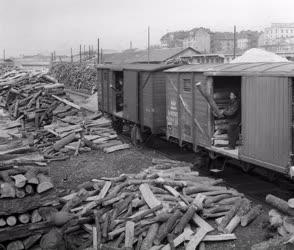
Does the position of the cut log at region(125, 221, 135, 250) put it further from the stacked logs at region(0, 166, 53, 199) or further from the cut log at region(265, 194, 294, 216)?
the cut log at region(265, 194, 294, 216)

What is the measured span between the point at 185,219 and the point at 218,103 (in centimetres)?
555

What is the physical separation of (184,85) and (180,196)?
222 inches

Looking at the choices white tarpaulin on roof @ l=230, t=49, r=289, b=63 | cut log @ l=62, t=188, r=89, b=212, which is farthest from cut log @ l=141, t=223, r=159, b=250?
white tarpaulin on roof @ l=230, t=49, r=289, b=63

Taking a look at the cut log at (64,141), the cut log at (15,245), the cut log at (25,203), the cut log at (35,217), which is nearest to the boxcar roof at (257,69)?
the cut log at (25,203)

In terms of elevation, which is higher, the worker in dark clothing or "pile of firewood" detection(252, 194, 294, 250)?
the worker in dark clothing

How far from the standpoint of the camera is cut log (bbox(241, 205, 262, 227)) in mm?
9852

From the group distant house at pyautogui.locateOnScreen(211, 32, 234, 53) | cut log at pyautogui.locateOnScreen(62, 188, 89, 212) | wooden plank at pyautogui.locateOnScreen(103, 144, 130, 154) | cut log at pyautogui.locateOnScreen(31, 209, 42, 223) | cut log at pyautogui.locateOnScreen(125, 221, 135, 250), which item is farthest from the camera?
distant house at pyautogui.locateOnScreen(211, 32, 234, 53)

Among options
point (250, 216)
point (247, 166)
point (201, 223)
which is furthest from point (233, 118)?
point (201, 223)

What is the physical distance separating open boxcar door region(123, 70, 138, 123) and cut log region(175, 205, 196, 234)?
384 inches

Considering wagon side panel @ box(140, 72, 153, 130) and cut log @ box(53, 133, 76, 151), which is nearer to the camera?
wagon side panel @ box(140, 72, 153, 130)

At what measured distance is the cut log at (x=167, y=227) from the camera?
9.26m

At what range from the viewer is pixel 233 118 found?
1372cm

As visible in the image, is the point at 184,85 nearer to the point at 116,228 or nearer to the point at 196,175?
the point at 196,175

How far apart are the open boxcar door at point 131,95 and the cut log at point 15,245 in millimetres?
10292
